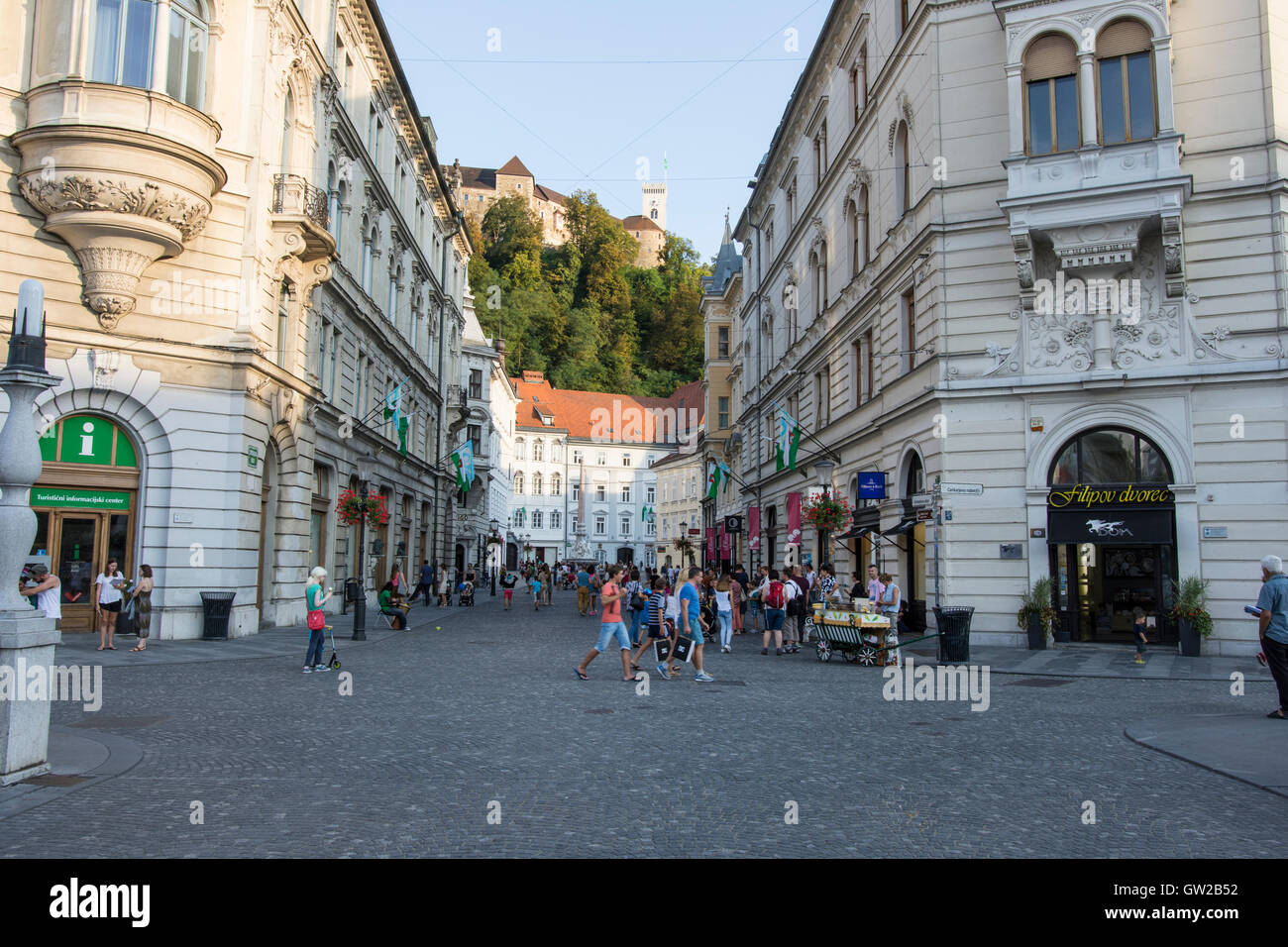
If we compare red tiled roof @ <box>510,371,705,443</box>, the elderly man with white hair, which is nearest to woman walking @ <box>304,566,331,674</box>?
the elderly man with white hair

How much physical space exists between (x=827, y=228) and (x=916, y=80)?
8.98m

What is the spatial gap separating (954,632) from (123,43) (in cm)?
1938

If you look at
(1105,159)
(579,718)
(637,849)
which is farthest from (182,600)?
(1105,159)

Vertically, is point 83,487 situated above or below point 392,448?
below

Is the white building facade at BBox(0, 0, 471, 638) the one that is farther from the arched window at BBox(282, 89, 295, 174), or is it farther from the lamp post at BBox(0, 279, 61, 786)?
the lamp post at BBox(0, 279, 61, 786)

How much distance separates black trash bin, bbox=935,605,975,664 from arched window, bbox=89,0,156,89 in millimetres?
18171

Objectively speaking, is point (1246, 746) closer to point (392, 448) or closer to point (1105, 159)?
point (1105, 159)

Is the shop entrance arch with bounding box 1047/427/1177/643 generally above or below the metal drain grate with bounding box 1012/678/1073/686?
above

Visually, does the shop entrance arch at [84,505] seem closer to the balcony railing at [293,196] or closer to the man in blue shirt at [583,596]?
the balcony railing at [293,196]

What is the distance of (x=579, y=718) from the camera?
1144cm

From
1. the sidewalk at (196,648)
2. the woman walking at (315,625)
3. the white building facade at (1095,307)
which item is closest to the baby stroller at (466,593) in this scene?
the sidewalk at (196,648)

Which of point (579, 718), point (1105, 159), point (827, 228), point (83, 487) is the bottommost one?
point (579, 718)

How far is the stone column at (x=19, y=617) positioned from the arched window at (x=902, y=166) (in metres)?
21.3

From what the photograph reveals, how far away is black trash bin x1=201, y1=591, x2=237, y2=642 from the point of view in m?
20.5
